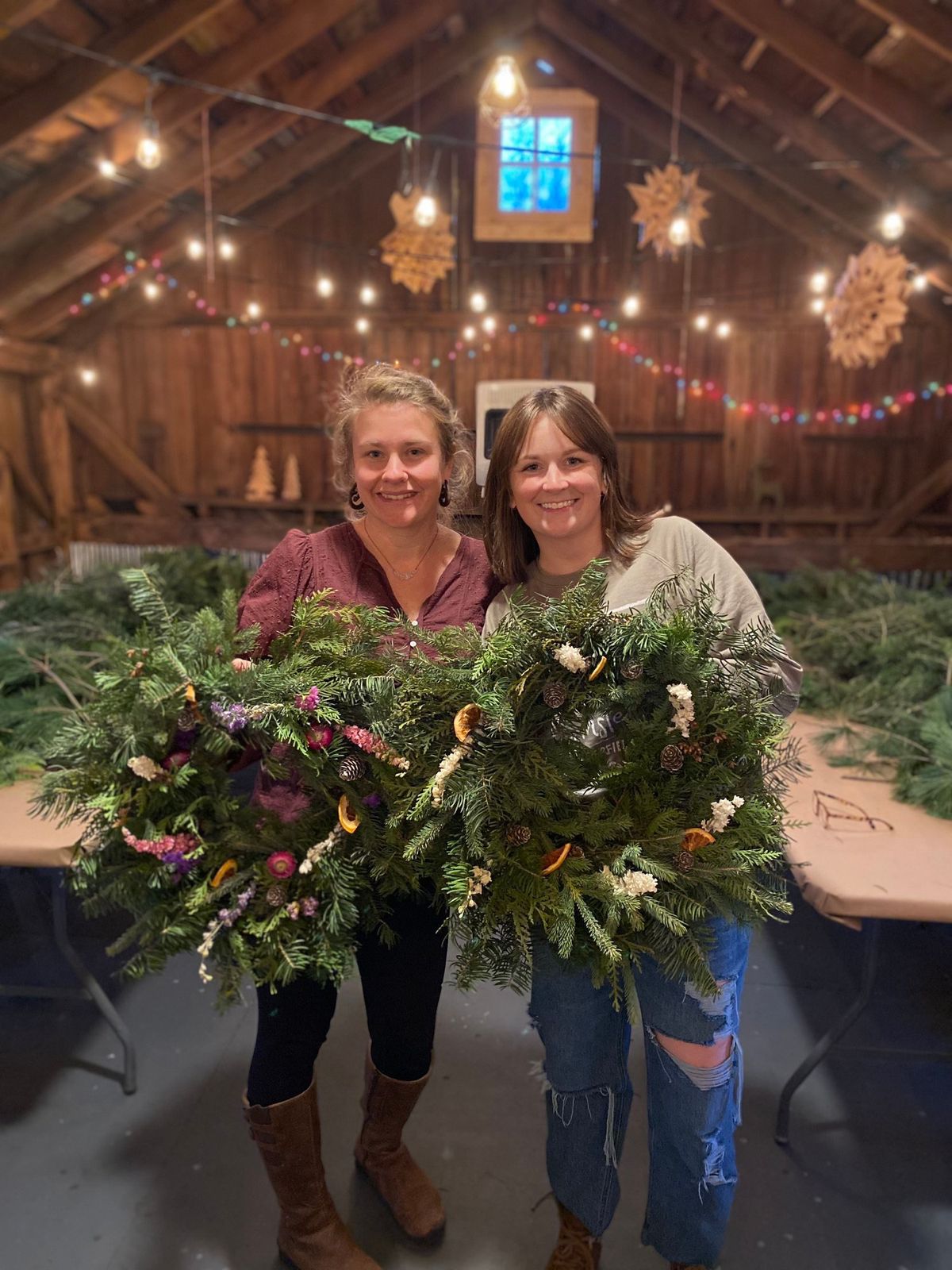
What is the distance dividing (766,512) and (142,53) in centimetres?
470

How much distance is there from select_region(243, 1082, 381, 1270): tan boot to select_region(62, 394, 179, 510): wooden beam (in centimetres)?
582

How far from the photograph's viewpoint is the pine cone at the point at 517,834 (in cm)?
107

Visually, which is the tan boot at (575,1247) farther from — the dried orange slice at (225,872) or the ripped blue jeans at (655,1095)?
the dried orange slice at (225,872)

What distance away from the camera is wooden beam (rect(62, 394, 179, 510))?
6348 millimetres

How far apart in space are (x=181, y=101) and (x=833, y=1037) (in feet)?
15.3

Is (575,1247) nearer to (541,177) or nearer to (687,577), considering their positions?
(687,577)

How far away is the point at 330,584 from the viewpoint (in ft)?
4.31

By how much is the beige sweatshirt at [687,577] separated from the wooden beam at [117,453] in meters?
5.91

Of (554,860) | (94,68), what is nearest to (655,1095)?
(554,860)

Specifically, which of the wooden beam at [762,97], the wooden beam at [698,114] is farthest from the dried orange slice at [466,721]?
the wooden beam at [698,114]

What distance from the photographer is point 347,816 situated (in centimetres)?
113

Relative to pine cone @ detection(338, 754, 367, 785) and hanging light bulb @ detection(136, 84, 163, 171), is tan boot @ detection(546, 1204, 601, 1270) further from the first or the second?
hanging light bulb @ detection(136, 84, 163, 171)

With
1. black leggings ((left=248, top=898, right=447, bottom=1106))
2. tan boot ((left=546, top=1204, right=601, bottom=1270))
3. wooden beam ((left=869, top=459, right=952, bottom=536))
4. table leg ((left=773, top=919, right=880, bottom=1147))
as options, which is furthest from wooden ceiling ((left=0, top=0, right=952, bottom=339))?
tan boot ((left=546, top=1204, right=601, bottom=1270))

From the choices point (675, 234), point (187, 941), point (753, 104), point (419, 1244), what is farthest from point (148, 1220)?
point (753, 104)
